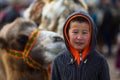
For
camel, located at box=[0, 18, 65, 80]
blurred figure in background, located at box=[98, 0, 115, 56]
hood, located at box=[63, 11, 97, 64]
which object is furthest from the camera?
blurred figure in background, located at box=[98, 0, 115, 56]

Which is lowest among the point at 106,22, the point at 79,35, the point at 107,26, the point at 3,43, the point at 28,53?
the point at 107,26

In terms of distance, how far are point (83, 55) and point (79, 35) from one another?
0.53 ft

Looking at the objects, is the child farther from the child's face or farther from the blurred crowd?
the blurred crowd

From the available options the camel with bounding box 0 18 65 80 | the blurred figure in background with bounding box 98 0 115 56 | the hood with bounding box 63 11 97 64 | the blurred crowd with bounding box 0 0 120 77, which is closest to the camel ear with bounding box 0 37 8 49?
the camel with bounding box 0 18 65 80

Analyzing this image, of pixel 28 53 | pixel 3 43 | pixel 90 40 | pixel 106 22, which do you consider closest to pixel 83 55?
pixel 90 40

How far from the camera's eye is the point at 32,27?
5.02 m

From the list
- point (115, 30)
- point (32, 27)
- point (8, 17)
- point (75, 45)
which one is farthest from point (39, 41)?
point (115, 30)

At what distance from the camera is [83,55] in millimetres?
3877

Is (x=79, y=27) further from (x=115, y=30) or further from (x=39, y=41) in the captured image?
(x=115, y=30)

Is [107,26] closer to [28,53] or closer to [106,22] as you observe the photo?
[106,22]

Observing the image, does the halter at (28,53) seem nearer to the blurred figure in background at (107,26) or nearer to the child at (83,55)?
the child at (83,55)

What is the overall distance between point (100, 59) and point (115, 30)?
500 inches

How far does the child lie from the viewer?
384cm

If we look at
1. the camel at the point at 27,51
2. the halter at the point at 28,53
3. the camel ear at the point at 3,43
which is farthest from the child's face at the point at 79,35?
the camel ear at the point at 3,43
